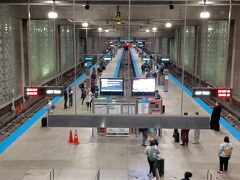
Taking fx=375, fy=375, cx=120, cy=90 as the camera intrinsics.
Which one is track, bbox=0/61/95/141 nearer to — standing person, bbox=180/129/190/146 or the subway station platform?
the subway station platform

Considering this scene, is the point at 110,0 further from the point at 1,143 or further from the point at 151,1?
the point at 1,143

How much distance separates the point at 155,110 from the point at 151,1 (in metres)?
5.20

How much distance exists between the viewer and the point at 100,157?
46.7 feet

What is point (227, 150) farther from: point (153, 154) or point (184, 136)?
point (184, 136)

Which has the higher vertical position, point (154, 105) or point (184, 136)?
point (154, 105)

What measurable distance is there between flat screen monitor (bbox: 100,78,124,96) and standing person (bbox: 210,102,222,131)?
5.54 metres

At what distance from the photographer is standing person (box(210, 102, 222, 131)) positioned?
17.2 m

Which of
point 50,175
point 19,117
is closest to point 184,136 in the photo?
point 50,175

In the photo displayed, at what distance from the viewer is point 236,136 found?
679 inches

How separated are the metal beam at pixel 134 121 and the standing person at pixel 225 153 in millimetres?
3743

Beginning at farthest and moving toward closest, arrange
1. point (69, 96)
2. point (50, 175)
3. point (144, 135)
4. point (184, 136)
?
point (69, 96)
point (184, 136)
point (144, 135)
point (50, 175)

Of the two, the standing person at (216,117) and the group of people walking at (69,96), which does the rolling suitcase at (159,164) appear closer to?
the standing person at (216,117)

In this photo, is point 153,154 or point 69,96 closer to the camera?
point 153,154

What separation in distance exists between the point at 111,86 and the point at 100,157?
23.4 feet
